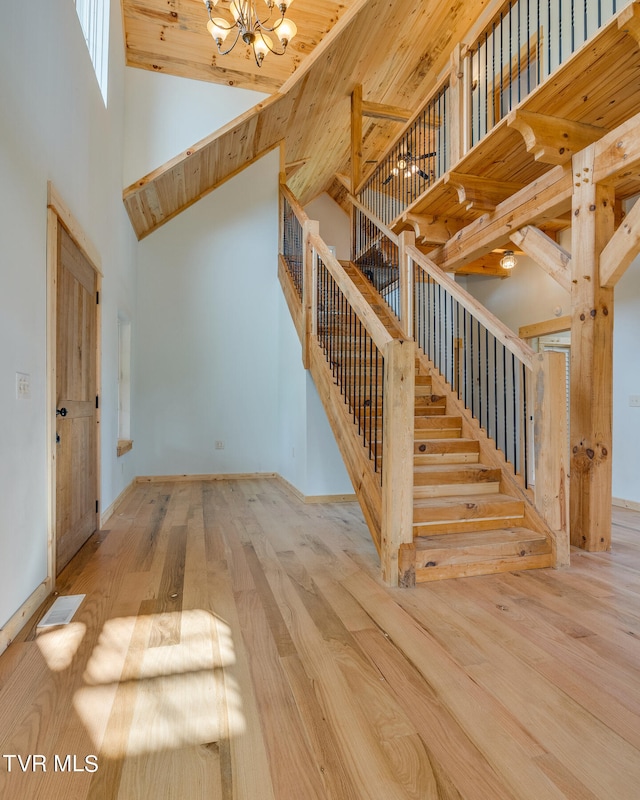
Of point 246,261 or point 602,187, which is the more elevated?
point 246,261

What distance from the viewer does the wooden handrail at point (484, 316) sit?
2.76 metres

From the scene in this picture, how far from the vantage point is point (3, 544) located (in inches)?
66.5

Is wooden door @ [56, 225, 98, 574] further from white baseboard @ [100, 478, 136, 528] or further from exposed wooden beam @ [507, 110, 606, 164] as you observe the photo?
exposed wooden beam @ [507, 110, 606, 164]

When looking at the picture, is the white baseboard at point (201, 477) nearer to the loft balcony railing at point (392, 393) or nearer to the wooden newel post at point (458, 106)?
the loft balcony railing at point (392, 393)

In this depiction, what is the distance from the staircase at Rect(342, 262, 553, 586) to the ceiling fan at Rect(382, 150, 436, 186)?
2.98m

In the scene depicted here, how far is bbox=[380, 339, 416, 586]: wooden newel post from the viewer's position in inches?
89.0

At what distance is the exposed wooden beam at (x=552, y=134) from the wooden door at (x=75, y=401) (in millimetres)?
2902

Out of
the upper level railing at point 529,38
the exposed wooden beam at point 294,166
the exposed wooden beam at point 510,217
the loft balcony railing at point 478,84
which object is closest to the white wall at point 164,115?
the loft balcony railing at point 478,84

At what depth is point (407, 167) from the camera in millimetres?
5090

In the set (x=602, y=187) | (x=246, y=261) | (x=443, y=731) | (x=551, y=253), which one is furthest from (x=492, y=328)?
(x=246, y=261)

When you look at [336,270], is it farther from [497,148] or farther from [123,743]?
[123,743]

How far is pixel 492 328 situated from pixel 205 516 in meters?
2.73

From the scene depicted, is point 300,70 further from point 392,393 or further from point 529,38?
point 392,393

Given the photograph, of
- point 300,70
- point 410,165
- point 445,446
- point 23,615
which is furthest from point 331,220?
point 23,615
